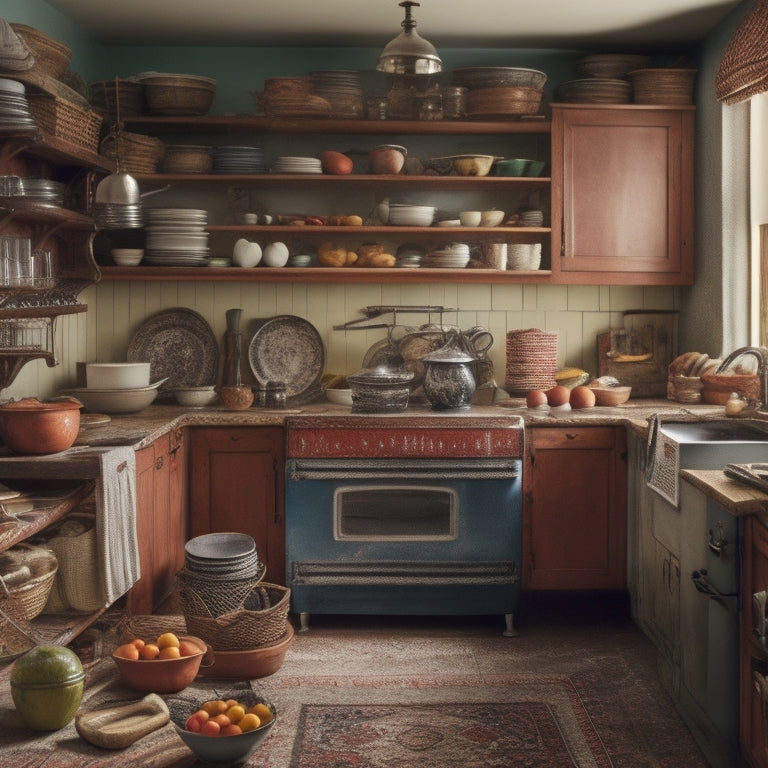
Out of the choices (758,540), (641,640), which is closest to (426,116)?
(641,640)

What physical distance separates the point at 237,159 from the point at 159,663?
2604 mm

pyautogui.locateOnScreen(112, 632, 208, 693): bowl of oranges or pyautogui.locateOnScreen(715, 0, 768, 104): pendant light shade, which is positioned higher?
pyautogui.locateOnScreen(715, 0, 768, 104): pendant light shade

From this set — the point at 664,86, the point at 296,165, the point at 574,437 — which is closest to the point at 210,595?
the point at 574,437

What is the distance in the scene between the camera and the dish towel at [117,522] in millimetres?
3557

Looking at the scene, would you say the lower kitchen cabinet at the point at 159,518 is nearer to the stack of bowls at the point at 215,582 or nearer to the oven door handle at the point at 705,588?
the stack of bowls at the point at 215,582

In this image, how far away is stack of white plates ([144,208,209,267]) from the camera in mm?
5086

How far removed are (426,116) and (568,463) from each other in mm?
1844

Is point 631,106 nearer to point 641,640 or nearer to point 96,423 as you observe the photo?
point 641,640

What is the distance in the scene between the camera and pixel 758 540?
2.76 meters

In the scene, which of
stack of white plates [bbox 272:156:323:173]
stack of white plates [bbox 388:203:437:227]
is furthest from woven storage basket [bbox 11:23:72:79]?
stack of white plates [bbox 388:203:437:227]

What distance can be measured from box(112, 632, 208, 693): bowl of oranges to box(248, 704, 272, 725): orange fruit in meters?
0.48

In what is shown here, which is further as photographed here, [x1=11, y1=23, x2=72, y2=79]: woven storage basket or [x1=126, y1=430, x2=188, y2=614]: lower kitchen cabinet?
[x1=126, y1=430, x2=188, y2=614]: lower kitchen cabinet

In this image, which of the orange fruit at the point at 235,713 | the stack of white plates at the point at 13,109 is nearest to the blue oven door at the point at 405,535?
the orange fruit at the point at 235,713

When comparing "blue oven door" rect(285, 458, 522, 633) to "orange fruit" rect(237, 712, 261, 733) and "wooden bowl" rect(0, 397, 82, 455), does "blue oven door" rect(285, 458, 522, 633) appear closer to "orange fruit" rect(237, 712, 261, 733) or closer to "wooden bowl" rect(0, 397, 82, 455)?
"wooden bowl" rect(0, 397, 82, 455)
